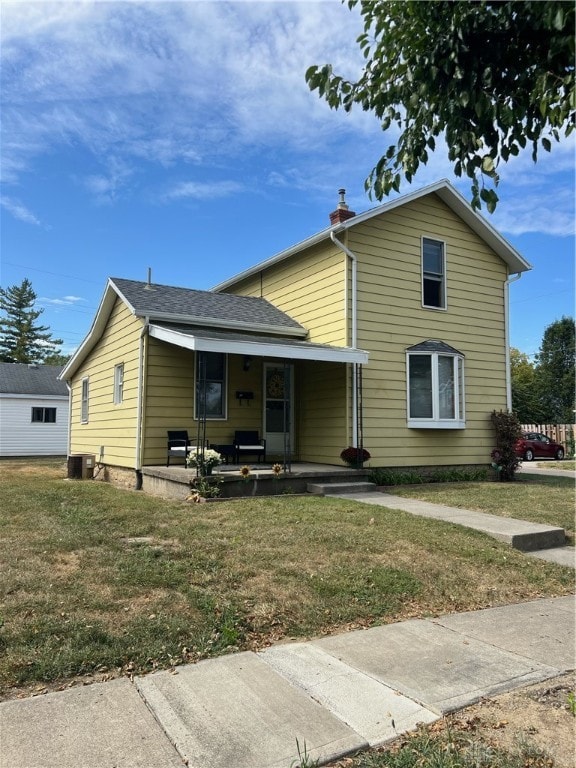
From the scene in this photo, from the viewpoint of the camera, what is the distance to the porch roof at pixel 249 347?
9469 millimetres

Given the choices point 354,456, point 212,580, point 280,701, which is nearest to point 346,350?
point 354,456

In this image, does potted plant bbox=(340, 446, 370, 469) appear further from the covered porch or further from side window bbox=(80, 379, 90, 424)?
side window bbox=(80, 379, 90, 424)

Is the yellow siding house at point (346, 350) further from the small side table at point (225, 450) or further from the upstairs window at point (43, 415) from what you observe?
the upstairs window at point (43, 415)

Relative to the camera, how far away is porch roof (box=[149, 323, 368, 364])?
31.1 feet

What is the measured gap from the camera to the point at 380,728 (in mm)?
2744

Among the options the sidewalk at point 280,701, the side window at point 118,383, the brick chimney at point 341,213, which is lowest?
the sidewalk at point 280,701

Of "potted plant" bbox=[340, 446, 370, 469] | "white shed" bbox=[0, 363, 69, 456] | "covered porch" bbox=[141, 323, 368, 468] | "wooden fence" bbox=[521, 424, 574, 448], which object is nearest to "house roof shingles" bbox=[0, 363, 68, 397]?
"white shed" bbox=[0, 363, 69, 456]

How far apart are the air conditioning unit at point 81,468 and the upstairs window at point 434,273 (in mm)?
9354

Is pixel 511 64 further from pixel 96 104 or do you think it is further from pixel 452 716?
pixel 96 104

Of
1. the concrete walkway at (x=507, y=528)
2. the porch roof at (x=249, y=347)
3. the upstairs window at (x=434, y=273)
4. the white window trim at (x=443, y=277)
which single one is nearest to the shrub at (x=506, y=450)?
the white window trim at (x=443, y=277)

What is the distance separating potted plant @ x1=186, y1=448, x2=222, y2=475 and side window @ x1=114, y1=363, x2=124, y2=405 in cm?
443

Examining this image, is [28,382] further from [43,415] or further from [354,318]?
[354,318]

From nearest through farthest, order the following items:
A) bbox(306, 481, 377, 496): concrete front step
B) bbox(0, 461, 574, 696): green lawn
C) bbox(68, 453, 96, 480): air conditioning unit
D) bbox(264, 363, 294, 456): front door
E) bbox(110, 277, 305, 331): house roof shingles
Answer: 1. bbox(0, 461, 574, 696): green lawn
2. bbox(306, 481, 377, 496): concrete front step
3. bbox(110, 277, 305, 331): house roof shingles
4. bbox(264, 363, 294, 456): front door
5. bbox(68, 453, 96, 480): air conditioning unit

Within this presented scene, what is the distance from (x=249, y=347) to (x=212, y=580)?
5.52 m
